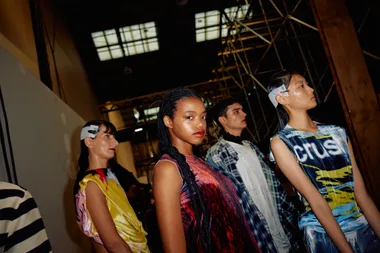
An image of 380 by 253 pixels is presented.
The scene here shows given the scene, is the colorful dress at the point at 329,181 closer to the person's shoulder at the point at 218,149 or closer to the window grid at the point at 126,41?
the person's shoulder at the point at 218,149

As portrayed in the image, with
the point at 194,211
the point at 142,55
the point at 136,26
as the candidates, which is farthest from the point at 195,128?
the point at 142,55

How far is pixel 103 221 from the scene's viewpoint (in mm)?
1821

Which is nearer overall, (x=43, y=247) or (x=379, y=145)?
(x=43, y=247)

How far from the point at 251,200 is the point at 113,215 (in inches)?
45.5

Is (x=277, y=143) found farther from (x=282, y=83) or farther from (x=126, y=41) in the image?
(x=126, y=41)

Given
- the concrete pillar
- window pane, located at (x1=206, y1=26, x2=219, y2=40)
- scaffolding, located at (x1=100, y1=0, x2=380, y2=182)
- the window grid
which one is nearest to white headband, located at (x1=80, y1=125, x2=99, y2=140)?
scaffolding, located at (x1=100, y1=0, x2=380, y2=182)

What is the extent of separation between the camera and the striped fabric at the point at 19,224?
2.96 feet

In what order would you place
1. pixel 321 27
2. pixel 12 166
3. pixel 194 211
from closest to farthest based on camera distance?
pixel 194 211, pixel 12 166, pixel 321 27

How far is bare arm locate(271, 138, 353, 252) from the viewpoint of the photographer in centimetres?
155

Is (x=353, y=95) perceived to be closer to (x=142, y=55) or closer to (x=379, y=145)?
(x=379, y=145)

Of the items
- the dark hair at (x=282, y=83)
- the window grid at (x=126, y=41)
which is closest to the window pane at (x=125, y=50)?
the window grid at (x=126, y=41)

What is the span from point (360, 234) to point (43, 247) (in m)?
1.80

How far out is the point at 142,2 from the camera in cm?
895

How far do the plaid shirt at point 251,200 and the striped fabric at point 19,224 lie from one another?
4.79 ft
